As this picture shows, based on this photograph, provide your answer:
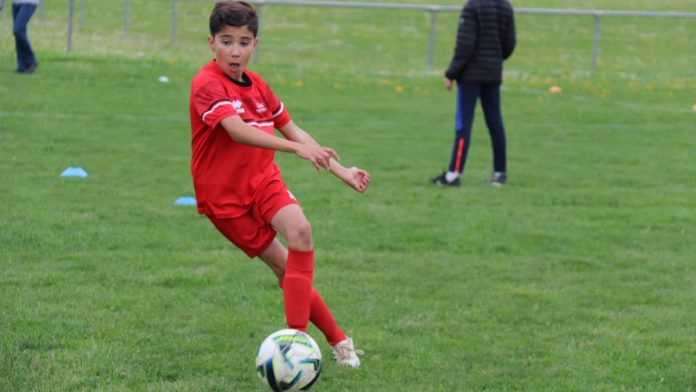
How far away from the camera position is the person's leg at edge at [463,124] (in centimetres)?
1068

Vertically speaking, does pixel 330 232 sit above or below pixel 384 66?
above

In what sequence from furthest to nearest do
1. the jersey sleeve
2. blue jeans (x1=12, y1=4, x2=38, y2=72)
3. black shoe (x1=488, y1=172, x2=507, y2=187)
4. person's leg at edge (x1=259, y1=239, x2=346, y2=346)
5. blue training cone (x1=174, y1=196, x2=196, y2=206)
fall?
blue jeans (x1=12, y1=4, x2=38, y2=72), black shoe (x1=488, y1=172, x2=507, y2=187), blue training cone (x1=174, y1=196, x2=196, y2=206), person's leg at edge (x1=259, y1=239, x2=346, y2=346), the jersey sleeve

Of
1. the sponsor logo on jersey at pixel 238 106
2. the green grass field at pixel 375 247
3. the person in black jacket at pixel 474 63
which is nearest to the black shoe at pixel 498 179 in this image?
the person in black jacket at pixel 474 63

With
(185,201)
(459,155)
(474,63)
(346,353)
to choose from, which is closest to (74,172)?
(185,201)

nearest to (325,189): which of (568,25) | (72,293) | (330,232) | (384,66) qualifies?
(330,232)

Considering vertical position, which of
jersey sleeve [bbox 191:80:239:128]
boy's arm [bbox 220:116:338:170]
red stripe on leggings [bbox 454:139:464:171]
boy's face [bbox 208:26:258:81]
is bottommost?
red stripe on leggings [bbox 454:139:464:171]

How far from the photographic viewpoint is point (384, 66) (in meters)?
23.0

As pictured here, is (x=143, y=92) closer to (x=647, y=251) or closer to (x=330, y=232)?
(x=330, y=232)

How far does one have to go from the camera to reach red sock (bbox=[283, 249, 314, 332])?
493 centimetres

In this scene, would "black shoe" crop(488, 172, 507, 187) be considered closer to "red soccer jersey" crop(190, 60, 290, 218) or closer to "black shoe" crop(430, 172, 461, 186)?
"black shoe" crop(430, 172, 461, 186)

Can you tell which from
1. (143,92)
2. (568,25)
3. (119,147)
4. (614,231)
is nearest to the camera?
(614,231)

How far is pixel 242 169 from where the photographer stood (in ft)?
16.3

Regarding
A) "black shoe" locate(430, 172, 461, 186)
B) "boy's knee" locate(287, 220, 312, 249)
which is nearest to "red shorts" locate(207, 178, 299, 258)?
"boy's knee" locate(287, 220, 312, 249)

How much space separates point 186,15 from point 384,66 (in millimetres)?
9204
